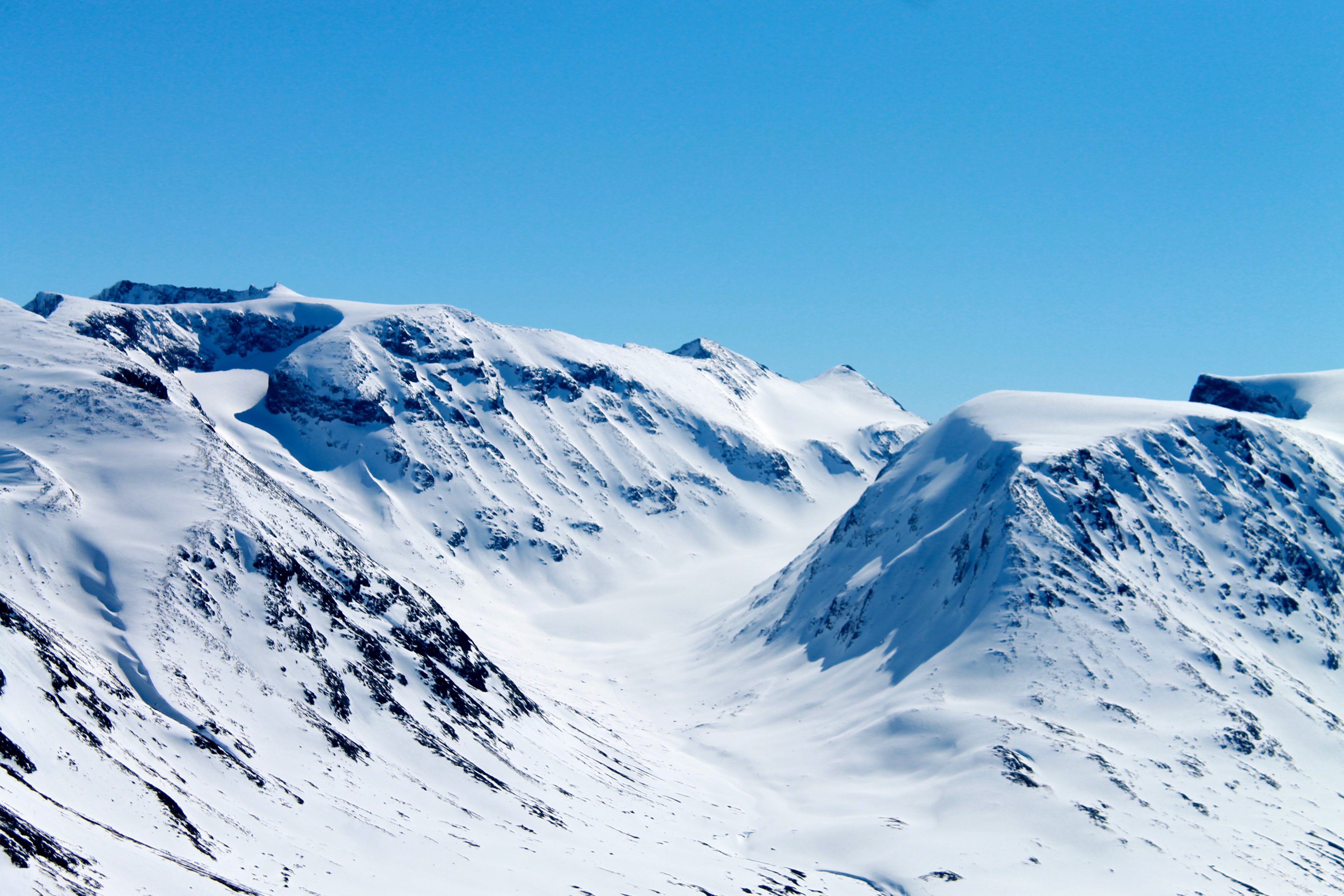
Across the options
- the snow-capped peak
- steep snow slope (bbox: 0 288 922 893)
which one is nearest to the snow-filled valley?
steep snow slope (bbox: 0 288 922 893)

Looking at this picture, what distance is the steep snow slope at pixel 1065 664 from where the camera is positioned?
75.8 m

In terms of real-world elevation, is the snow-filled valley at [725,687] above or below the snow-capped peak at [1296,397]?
below

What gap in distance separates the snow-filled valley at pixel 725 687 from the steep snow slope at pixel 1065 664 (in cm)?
43

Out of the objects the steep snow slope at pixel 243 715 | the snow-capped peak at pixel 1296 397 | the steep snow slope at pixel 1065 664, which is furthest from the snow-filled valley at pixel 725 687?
the snow-capped peak at pixel 1296 397

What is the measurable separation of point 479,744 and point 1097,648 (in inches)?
2651

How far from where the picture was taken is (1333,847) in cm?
7806

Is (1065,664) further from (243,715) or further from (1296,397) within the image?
(1296,397)

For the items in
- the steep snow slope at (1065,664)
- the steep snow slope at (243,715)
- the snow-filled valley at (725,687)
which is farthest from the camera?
the steep snow slope at (1065,664)

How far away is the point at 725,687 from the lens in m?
126

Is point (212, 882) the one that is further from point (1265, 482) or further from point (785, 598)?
point (1265, 482)

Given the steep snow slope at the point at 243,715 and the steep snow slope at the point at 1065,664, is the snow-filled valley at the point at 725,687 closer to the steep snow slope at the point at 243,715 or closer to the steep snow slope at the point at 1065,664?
the steep snow slope at the point at 243,715

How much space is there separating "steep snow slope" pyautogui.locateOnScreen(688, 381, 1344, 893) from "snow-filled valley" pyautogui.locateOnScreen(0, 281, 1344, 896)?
16.9 inches

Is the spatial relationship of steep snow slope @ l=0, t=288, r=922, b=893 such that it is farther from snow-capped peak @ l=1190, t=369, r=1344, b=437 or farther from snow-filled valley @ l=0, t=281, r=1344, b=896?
snow-capped peak @ l=1190, t=369, r=1344, b=437

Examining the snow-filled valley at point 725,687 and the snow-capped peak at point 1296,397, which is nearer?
the snow-filled valley at point 725,687
